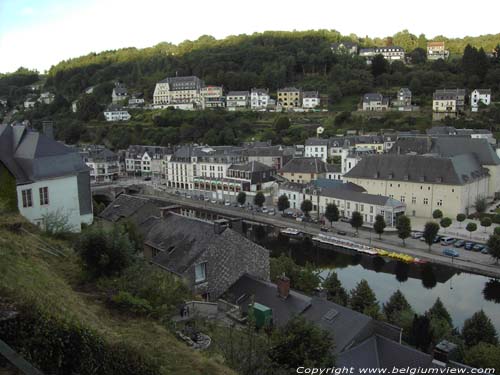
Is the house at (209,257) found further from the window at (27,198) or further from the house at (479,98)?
the house at (479,98)

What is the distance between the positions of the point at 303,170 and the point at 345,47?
56307 mm

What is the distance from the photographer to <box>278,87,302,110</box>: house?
72.6 metres

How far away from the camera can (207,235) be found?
1491 centimetres

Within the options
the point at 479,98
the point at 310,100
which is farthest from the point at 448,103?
the point at 310,100

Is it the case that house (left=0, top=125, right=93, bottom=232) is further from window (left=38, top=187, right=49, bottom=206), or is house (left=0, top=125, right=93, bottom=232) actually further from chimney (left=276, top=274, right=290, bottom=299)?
chimney (left=276, top=274, right=290, bottom=299)

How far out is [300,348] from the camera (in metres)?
7.55

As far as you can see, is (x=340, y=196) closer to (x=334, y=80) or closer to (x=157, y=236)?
(x=157, y=236)

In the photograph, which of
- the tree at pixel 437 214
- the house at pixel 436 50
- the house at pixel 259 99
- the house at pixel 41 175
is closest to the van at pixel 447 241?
the tree at pixel 437 214

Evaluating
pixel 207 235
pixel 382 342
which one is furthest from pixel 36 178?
pixel 382 342

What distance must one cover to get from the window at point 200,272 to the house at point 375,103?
176ft

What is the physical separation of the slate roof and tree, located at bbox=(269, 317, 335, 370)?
33796 mm

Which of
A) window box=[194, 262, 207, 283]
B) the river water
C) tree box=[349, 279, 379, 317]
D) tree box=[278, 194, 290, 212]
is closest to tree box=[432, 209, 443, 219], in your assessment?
the river water

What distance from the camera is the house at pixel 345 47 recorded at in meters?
88.3

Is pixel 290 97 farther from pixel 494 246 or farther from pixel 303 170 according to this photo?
pixel 494 246
